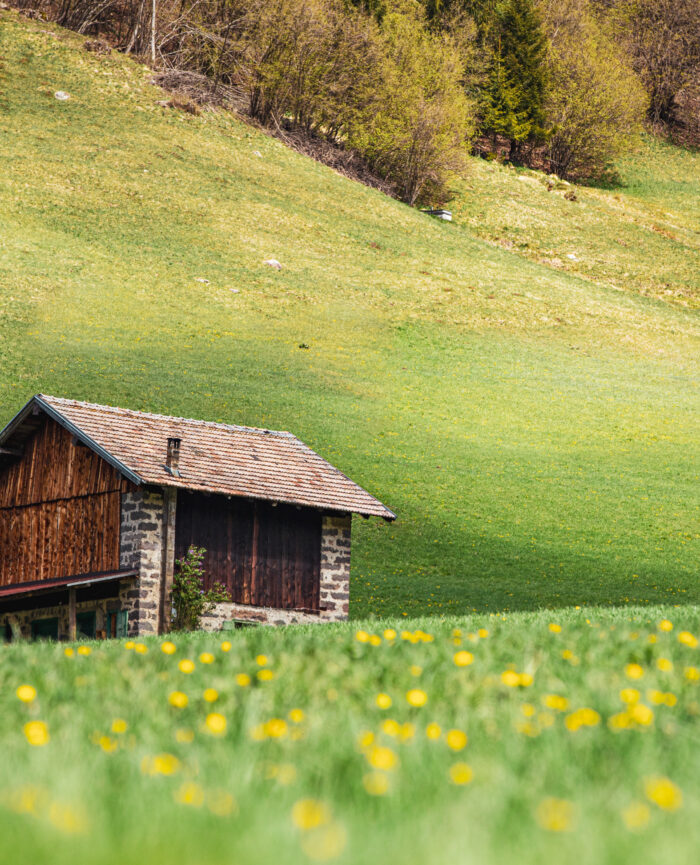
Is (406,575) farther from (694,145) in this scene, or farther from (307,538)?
(694,145)

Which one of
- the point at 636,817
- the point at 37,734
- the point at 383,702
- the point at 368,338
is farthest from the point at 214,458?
the point at 368,338

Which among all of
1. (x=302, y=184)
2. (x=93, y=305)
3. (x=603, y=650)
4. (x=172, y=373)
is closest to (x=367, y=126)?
(x=302, y=184)

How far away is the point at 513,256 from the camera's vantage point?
69000 mm

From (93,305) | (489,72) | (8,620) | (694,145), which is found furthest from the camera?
(694,145)

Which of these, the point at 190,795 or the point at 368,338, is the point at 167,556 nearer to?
the point at 190,795

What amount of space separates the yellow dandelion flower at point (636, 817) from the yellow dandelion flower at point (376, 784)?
911 millimetres

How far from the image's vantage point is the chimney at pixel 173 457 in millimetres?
21734

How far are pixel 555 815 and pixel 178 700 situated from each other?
291 cm

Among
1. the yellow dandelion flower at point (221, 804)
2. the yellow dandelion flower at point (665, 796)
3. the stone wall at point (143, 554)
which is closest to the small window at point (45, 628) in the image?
the stone wall at point (143, 554)

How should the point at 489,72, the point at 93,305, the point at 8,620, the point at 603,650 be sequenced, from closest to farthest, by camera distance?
the point at 603,650
the point at 8,620
the point at 93,305
the point at 489,72

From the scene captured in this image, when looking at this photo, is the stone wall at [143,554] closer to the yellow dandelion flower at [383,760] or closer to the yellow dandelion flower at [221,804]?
the yellow dandelion flower at [383,760]

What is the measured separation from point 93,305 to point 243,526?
27020mm

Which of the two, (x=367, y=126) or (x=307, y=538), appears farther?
(x=367, y=126)

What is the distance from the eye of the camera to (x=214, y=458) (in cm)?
2408
